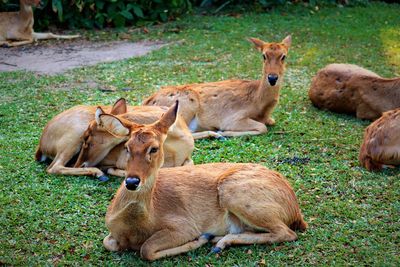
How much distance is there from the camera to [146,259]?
215 inches

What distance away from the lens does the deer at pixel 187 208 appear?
5484mm

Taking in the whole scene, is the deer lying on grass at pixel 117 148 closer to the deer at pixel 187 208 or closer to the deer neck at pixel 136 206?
the deer at pixel 187 208

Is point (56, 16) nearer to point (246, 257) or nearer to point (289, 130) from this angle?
point (289, 130)

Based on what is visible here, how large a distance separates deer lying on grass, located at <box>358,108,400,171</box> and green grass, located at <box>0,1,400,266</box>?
0.42 feet

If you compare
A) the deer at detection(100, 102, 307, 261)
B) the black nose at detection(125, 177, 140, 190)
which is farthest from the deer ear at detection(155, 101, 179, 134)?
the black nose at detection(125, 177, 140, 190)

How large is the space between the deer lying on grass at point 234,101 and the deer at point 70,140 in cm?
152

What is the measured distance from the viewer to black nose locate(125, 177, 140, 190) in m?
5.16

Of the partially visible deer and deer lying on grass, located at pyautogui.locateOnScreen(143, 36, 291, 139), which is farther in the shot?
deer lying on grass, located at pyautogui.locateOnScreen(143, 36, 291, 139)

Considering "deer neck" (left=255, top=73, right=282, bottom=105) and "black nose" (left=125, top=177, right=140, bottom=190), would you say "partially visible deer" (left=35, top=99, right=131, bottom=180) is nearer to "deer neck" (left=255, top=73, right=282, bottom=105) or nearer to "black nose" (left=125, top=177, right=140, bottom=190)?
"black nose" (left=125, top=177, right=140, bottom=190)

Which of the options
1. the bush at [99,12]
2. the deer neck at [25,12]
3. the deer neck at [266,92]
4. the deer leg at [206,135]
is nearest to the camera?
the deer leg at [206,135]

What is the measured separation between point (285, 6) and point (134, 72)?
6.47 metres

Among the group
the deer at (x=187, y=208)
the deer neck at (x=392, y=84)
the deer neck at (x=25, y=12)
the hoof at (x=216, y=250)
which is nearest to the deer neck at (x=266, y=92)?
the deer neck at (x=392, y=84)

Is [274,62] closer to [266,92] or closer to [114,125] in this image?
[266,92]

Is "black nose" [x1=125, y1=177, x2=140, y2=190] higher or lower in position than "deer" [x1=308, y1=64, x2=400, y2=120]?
higher
